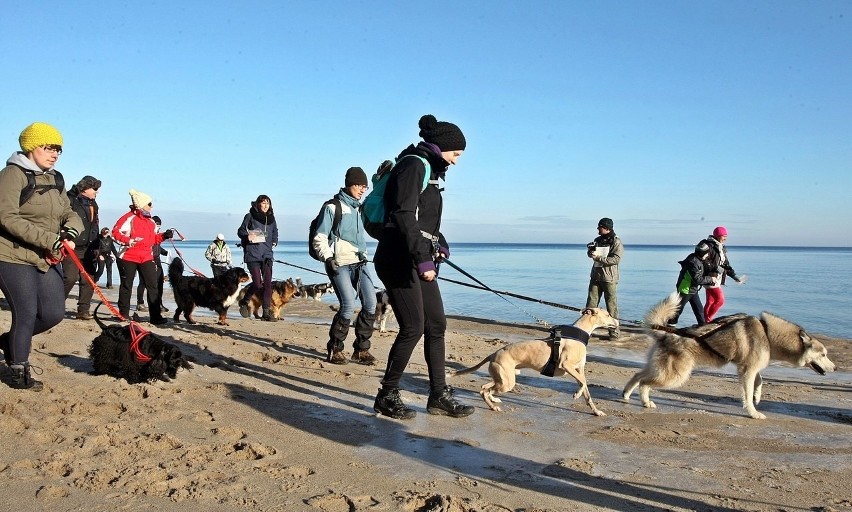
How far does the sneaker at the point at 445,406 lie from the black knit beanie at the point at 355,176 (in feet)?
9.23

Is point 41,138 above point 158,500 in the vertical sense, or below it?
above

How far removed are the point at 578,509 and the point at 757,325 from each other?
11.2ft

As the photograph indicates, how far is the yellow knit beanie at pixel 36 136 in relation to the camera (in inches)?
180

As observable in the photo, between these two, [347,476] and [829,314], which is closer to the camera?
[347,476]

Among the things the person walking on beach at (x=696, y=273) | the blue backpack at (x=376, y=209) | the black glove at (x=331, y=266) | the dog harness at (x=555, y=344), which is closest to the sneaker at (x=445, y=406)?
the dog harness at (x=555, y=344)

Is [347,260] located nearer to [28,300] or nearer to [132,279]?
[28,300]

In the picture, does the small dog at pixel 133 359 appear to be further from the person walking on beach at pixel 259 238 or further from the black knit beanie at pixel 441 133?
the person walking on beach at pixel 259 238

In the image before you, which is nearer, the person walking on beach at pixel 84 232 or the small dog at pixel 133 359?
the small dog at pixel 133 359

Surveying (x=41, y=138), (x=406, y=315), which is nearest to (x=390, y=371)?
(x=406, y=315)

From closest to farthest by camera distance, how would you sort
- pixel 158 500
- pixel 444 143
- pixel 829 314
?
pixel 158 500 → pixel 444 143 → pixel 829 314

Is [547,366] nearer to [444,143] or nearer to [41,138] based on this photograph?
[444,143]

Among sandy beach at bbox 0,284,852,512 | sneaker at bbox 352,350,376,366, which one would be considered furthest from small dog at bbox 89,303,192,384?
sneaker at bbox 352,350,376,366

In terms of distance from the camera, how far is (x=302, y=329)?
10.2m

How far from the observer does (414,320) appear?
4.55 metres
